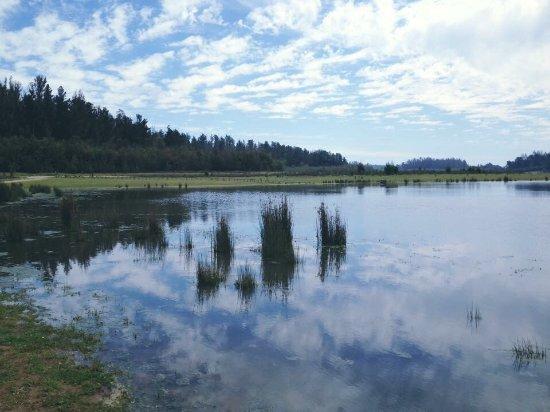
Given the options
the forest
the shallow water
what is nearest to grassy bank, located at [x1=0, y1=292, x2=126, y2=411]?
the shallow water

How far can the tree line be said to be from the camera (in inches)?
3120

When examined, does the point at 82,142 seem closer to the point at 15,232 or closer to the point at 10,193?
the point at 10,193

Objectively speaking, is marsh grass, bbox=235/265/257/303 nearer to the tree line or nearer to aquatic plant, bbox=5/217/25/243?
aquatic plant, bbox=5/217/25/243

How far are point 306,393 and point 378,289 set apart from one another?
20.4 ft

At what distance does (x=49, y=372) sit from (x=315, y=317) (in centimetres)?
525

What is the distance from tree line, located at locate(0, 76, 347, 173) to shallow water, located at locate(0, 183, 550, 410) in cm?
6356

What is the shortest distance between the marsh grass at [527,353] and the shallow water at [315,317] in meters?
0.09

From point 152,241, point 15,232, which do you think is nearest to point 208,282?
point 152,241

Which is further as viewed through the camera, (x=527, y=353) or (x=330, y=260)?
(x=330, y=260)

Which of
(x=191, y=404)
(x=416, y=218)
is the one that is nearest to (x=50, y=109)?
(x=416, y=218)

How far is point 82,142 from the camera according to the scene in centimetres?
9050

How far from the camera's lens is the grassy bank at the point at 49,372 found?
645cm

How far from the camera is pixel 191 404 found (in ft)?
21.9

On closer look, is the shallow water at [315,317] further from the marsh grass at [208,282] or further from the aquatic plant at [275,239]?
the aquatic plant at [275,239]
